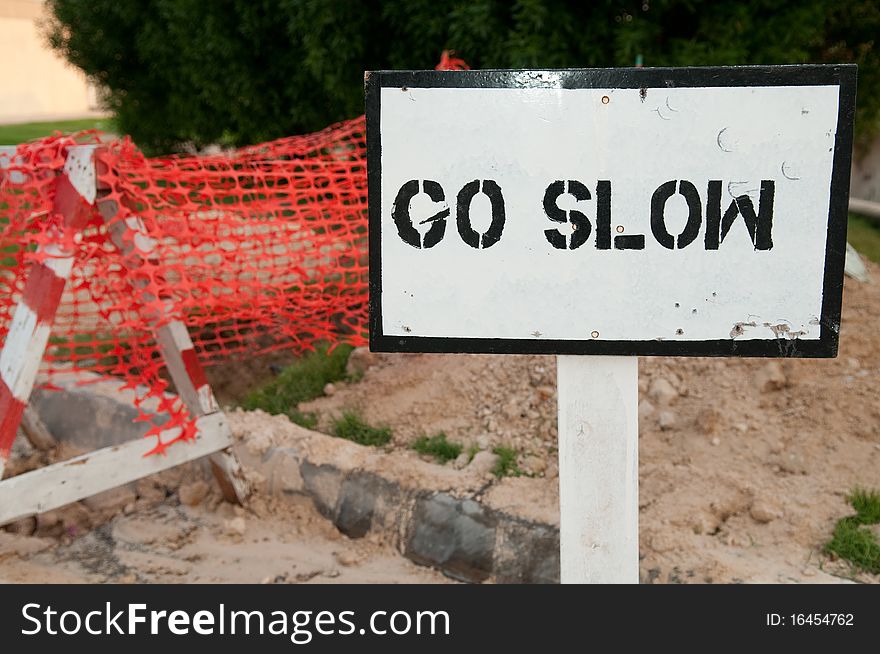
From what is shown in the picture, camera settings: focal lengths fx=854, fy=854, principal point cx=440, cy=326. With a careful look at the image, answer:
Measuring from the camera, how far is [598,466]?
163 centimetres

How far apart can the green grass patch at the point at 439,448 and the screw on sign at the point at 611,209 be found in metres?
2.21

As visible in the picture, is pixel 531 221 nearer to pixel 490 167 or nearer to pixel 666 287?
pixel 490 167

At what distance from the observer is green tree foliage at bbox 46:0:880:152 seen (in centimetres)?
540

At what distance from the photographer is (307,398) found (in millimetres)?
4543

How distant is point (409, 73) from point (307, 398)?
3235mm

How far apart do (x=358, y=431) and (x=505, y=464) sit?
0.83 meters

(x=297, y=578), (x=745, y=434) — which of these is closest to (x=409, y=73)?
(x=297, y=578)

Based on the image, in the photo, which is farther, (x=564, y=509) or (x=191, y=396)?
(x=191, y=396)

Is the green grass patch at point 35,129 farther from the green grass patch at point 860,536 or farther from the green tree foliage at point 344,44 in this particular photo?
the green grass patch at point 860,536

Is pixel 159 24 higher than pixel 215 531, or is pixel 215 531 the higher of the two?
pixel 159 24

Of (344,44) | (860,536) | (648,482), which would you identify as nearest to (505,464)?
(648,482)

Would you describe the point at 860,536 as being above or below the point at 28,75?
below

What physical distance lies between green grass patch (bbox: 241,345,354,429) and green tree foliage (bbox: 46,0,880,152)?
91.1 inches

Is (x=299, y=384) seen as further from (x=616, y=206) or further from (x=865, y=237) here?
(x=865, y=237)
